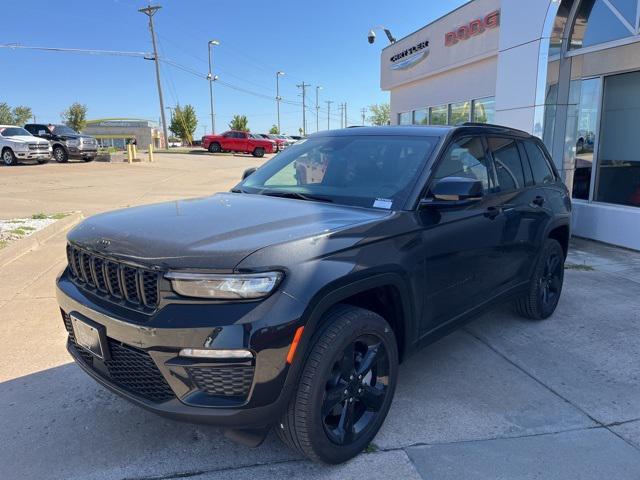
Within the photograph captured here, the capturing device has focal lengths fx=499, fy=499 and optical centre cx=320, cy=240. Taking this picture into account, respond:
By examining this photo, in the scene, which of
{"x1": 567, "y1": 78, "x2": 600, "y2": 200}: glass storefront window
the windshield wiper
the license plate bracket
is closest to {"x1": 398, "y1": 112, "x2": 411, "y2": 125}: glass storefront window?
{"x1": 567, "y1": 78, "x2": 600, "y2": 200}: glass storefront window

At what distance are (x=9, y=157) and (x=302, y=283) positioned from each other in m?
24.8

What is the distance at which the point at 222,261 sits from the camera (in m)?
2.17

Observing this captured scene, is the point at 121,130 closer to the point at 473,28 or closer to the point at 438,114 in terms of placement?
the point at 438,114

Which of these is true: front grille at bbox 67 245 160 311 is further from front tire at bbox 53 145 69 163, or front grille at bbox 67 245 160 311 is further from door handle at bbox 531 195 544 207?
front tire at bbox 53 145 69 163

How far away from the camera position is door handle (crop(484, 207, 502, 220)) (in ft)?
11.7

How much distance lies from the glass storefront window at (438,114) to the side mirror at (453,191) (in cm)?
1264

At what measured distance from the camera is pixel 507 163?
4027mm

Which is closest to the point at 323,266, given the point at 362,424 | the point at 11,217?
the point at 362,424

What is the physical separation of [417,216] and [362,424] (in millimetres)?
1217

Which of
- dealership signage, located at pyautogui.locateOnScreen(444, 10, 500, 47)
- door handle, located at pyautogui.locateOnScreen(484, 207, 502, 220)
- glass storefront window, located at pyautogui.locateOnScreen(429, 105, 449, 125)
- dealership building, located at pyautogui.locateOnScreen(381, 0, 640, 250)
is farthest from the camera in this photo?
glass storefront window, located at pyautogui.locateOnScreen(429, 105, 449, 125)

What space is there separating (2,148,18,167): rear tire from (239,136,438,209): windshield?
2288cm

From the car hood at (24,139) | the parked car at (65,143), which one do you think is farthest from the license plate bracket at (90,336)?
the parked car at (65,143)

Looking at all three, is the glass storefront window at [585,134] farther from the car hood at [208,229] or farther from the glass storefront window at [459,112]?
the car hood at [208,229]

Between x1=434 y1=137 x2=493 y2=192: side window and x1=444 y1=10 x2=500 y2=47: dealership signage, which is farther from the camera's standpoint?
x1=444 y1=10 x2=500 y2=47: dealership signage
